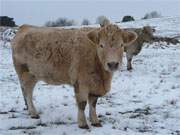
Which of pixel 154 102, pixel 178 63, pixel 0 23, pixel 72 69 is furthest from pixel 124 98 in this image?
pixel 0 23

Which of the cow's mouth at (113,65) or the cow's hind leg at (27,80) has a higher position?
the cow's mouth at (113,65)

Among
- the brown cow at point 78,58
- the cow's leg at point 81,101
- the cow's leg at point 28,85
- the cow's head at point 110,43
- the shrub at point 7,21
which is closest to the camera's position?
the cow's head at point 110,43

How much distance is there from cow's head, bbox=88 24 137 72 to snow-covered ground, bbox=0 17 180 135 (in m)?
1.32

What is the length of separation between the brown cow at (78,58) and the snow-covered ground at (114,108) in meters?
0.43

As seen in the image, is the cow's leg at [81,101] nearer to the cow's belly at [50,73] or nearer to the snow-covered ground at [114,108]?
the snow-covered ground at [114,108]

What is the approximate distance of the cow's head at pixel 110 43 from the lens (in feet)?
23.7

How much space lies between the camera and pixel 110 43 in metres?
7.43

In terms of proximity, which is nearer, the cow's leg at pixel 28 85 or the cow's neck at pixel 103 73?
the cow's neck at pixel 103 73

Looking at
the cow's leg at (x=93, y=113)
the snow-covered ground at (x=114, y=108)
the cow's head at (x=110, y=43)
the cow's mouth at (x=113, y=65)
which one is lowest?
the snow-covered ground at (x=114, y=108)

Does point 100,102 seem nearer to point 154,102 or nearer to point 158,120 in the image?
point 154,102

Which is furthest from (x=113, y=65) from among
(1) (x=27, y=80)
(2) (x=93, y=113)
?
(1) (x=27, y=80)

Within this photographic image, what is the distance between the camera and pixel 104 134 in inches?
300

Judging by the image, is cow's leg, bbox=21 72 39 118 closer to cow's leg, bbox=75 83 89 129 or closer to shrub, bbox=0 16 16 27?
cow's leg, bbox=75 83 89 129

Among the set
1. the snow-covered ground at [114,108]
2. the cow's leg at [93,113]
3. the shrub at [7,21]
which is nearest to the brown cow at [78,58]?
the cow's leg at [93,113]
